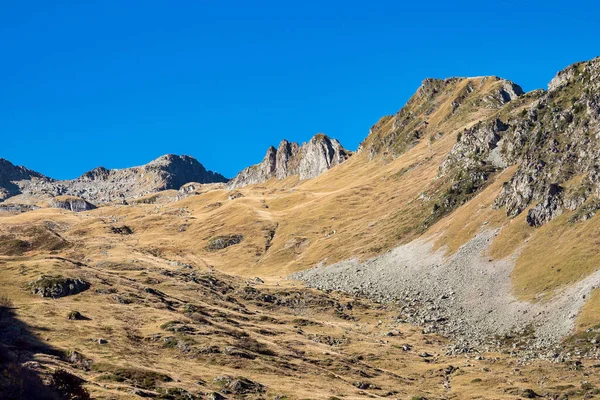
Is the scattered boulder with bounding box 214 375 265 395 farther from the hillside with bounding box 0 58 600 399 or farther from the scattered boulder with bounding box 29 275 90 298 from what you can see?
the scattered boulder with bounding box 29 275 90 298

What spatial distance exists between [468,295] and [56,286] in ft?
349

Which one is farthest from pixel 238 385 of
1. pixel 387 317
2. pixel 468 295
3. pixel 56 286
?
pixel 468 295

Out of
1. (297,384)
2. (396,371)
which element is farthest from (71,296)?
(396,371)

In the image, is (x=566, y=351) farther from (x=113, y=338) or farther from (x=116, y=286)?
(x=116, y=286)

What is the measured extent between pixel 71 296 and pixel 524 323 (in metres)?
106

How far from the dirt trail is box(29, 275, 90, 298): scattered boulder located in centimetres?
8865

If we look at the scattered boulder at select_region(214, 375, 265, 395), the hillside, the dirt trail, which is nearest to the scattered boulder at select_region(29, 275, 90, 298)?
the hillside

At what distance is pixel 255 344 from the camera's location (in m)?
114

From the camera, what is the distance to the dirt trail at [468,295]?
121875mm

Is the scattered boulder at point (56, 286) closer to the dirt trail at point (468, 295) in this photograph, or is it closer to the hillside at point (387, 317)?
the hillside at point (387, 317)

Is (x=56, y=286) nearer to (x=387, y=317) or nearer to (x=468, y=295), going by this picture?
(x=387, y=317)

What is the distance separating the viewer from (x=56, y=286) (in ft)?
415

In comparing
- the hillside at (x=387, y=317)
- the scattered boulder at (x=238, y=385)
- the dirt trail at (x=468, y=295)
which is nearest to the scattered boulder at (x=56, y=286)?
the hillside at (x=387, y=317)

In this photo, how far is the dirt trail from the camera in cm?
12188
